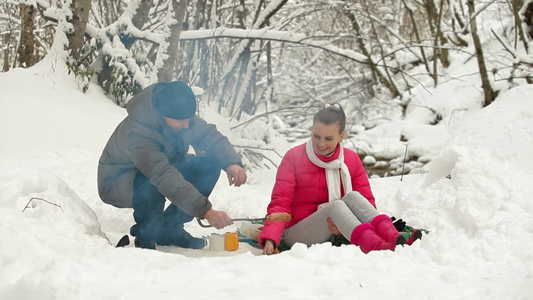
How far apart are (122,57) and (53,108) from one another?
1.14m

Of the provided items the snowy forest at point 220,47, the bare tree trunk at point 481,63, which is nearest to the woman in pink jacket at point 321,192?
the snowy forest at point 220,47

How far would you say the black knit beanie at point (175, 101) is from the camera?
3.13 meters

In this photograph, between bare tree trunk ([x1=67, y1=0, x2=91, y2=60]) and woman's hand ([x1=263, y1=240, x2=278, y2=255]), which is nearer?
woman's hand ([x1=263, y1=240, x2=278, y2=255])

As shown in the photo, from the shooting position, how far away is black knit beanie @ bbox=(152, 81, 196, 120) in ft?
10.3

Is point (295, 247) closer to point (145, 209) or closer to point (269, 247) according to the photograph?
point (269, 247)

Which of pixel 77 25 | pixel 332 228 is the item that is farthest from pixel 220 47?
pixel 332 228

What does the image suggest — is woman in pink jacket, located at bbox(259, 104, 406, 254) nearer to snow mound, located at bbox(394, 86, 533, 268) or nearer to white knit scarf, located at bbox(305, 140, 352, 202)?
white knit scarf, located at bbox(305, 140, 352, 202)

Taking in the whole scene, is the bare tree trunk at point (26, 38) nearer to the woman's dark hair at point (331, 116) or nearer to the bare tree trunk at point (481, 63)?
the woman's dark hair at point (331, 116)

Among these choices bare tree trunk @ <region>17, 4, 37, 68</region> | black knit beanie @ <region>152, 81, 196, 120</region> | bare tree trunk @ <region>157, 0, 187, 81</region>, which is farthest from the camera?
bare tree trunk @ <region>17, 4, 37, 68</region>

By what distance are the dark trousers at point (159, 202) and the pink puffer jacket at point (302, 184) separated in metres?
0.48

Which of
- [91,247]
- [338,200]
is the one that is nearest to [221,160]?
[338,200]

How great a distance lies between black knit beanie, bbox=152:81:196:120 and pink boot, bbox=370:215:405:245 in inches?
50.0

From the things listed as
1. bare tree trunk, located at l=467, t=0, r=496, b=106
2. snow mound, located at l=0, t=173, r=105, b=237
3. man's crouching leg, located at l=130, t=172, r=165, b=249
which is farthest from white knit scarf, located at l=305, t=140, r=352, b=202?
bare tree trunk, located at l=467, t=0, r=496, b=106

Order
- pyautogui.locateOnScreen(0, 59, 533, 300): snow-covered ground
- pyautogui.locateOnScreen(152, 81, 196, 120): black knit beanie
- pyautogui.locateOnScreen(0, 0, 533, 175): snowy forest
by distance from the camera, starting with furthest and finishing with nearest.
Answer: pyautogui.locateOnScreen(0, 0, 533, 175): snowy forest, pyautogui.locateOnScreen(152, 81, 196, 120): black knit beanie, pyautogui.locateOnScreen(0, 59, 533, 300): snow-covered ground
